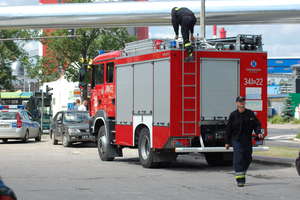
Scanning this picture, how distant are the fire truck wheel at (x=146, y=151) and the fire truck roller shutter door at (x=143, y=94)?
0.89ft

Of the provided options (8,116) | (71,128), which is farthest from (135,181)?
(8,116)

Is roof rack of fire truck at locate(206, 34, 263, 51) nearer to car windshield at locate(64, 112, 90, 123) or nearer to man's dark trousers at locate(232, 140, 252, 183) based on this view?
man's dark trousers at locate(232, 140, 252, 183)

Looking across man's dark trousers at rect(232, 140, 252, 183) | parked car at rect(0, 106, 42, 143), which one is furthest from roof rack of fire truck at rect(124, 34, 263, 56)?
parked car at rect(0, 106, 42, 143)

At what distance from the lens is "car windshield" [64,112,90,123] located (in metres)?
29.4

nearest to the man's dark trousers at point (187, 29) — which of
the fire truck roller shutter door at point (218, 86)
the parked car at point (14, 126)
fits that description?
the fire truck roller shutter door at point (218, 86)

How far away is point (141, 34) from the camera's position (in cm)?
13012

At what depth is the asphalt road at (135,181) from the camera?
12023 mm

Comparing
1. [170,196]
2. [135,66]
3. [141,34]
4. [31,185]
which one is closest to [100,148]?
[135,66]

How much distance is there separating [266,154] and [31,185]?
9560 millimetres

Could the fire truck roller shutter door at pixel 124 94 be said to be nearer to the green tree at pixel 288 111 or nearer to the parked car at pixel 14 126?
the parked car at pixel 14 126

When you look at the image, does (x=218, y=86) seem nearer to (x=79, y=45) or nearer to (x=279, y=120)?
(x=79, y=45)

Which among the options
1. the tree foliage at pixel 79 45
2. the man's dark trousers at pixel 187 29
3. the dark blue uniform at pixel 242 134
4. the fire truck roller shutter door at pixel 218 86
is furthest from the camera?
the tree foliage at pixel 79 45

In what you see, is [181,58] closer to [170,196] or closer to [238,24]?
[170,196]

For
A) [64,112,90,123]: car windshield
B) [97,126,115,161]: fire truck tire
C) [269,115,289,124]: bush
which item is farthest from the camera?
[269,115,289,124]: bush
